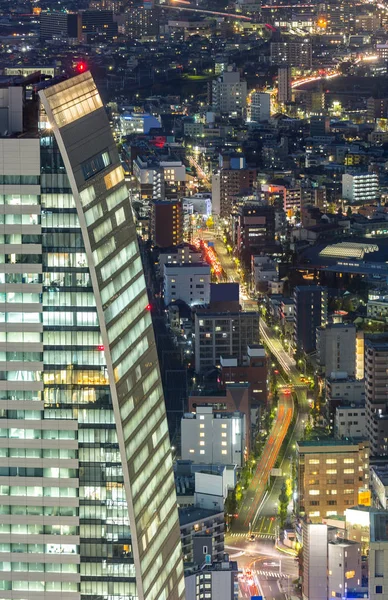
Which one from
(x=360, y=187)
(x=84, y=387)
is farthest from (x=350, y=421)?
(x=360, y=187)

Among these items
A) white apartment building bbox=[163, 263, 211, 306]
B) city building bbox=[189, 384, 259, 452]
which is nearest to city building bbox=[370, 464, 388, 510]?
city building bbox=[189, 384, 259, 452]

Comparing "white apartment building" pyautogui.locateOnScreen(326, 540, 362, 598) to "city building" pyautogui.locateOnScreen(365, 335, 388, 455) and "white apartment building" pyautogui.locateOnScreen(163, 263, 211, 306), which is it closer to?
"city building" pyautogui.locateOnScreen(365, 335, 388, 455)

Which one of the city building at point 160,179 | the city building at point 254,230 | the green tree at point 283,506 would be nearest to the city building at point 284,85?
the city building at point 160,179

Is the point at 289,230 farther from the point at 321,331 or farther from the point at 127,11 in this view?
the point at 127,11

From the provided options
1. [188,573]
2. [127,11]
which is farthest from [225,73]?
[188,573]

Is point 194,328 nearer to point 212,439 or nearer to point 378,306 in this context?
point 378,306
